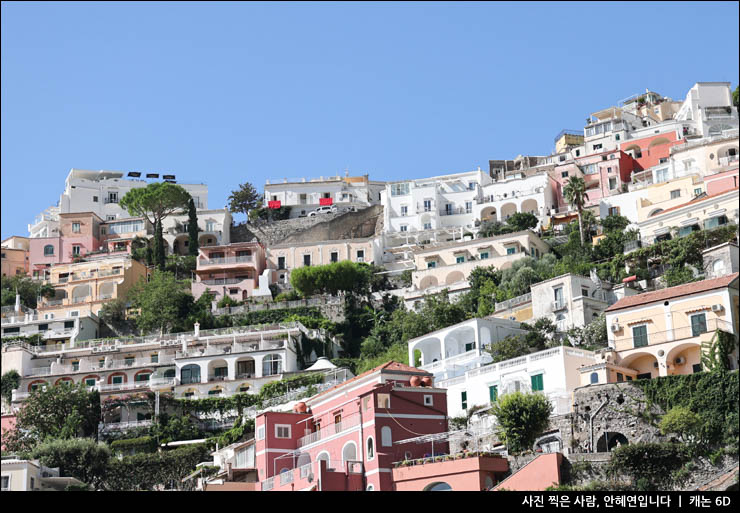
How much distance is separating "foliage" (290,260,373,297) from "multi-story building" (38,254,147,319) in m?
12.8

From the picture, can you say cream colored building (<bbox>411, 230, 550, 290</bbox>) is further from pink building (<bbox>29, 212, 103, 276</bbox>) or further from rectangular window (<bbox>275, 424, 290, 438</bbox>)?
pink building (<bbox>29, 212, 103, 276</bbox>)

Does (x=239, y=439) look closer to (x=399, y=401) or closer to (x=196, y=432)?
(x=196, y=432)

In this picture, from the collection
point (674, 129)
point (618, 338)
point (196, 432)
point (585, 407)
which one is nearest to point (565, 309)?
point (618, 338)

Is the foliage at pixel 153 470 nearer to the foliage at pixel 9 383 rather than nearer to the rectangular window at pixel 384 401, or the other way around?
the foliage at pixel 9 383

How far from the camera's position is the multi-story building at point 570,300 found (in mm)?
55344

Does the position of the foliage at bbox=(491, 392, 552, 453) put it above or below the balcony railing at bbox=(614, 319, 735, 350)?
below

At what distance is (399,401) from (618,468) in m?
8.78

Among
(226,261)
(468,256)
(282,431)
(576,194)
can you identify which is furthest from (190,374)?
(576,194)

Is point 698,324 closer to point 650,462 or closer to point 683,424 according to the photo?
point 683,424

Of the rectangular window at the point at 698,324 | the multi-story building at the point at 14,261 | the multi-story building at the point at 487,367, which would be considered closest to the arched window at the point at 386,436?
the multi-story building at the point at 487,367

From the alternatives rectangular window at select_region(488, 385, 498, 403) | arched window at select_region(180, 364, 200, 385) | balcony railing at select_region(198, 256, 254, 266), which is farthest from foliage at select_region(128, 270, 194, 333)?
rectangular window at select_region(488, 385, 498, 403)

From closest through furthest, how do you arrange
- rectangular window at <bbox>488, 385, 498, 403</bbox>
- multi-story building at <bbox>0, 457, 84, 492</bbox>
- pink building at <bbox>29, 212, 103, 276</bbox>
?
multi-story building at <bbox>0, 457, 84, 492</bbox> < rectangular window at <bbox>488, 385, 498, 403</bbox> < pink building at <bbox>29, 212, 103, 276</bbox>

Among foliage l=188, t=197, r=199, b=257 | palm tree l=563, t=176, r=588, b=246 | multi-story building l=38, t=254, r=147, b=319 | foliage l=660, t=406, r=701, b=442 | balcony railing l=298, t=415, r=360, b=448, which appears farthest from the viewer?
foliage l=188, t=197, r=199, b=257

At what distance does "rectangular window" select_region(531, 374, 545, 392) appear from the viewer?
45.5m
